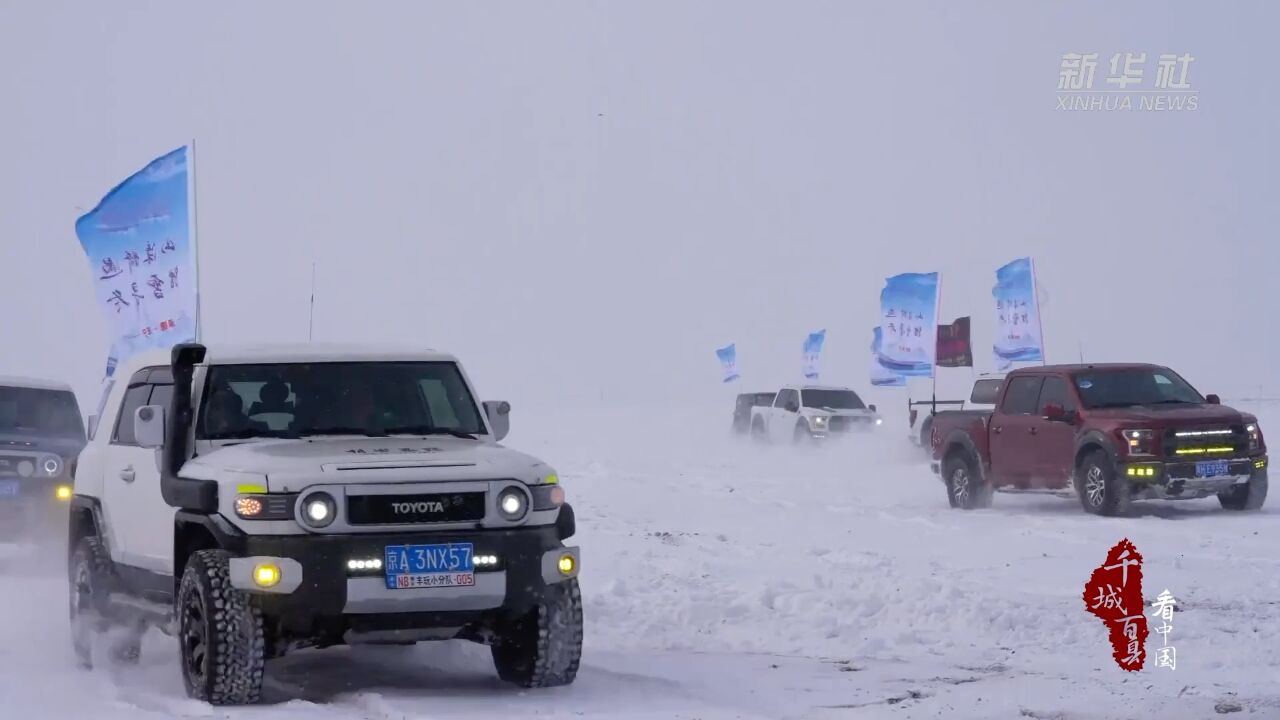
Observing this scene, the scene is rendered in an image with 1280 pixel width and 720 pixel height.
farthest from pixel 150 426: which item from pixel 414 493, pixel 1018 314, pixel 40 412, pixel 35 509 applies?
pixel 1018 314

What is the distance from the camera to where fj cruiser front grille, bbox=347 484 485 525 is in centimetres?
724

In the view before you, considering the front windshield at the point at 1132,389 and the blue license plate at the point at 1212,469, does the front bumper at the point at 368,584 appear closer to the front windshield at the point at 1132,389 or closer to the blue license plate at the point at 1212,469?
the blue license plate at the point at 1212,469

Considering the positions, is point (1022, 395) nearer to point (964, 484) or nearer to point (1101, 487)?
point (964, 484)

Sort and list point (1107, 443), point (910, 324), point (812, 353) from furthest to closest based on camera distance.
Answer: point (812, 353) → point (910, 324) → point (1107, 443)

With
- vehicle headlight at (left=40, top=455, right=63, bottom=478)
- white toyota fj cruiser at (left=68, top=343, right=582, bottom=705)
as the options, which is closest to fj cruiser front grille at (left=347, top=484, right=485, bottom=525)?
white toyota fj cruiser at (left=68, top=343, right=582, bottom=705)

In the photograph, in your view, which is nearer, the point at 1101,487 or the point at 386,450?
the point at 386,450

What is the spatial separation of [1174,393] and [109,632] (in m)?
12.9

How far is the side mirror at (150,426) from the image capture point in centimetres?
806

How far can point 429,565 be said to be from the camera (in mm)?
7246

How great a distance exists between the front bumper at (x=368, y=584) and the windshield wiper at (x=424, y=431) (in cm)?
117

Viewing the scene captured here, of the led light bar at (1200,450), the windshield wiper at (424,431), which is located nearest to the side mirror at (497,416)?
the windshield wiper at (424,431)

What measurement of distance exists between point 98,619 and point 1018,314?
25360 mm

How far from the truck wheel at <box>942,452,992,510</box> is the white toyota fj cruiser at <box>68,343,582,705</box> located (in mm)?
11713

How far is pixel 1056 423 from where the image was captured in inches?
722
